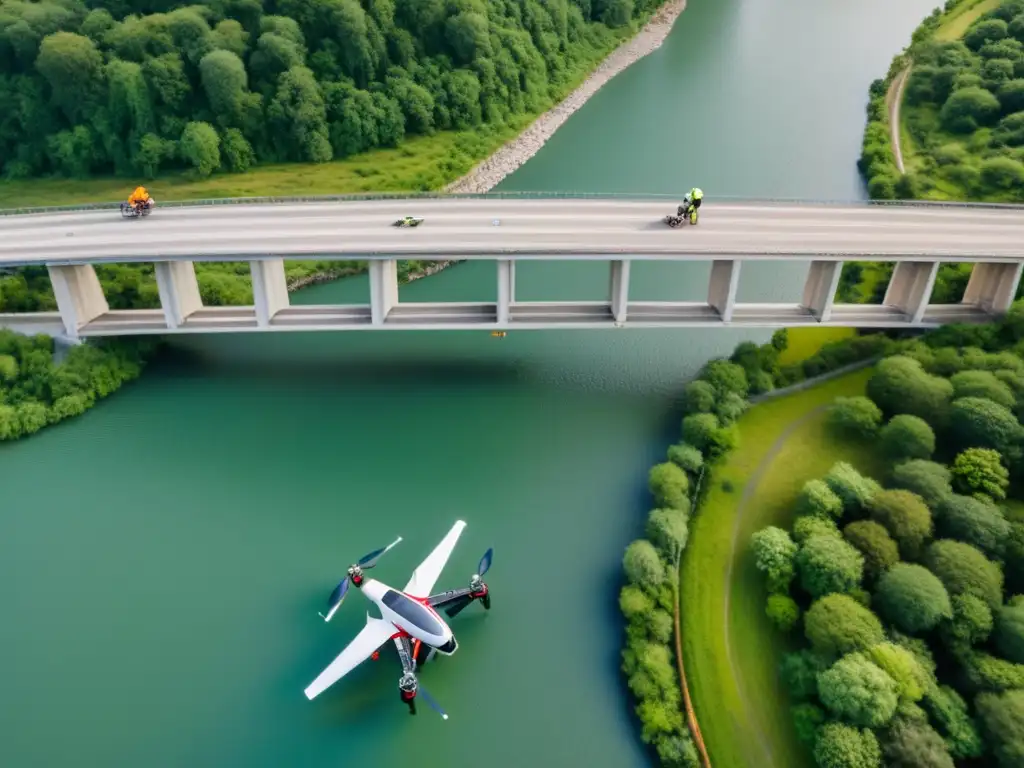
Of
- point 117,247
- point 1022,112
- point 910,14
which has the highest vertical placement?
point 910,14

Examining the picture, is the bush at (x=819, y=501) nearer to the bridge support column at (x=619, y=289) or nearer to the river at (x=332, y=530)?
the river at (x=332, y=530)

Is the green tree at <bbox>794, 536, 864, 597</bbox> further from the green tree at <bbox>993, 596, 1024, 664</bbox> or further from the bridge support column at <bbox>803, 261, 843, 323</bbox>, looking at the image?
the bridge support column at <bbox>803, 261, 843, 323</bbox>

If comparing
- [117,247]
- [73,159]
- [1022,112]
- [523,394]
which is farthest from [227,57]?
[1022,112]

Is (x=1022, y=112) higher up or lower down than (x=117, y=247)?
higher up

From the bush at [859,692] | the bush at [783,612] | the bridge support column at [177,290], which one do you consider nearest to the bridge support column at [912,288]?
the bush at [783,612]

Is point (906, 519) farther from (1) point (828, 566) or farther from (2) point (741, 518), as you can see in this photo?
(2) point (741, 518)

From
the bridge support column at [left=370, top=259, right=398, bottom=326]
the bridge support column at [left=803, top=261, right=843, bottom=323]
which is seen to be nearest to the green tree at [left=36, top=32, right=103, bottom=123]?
Answer: the bridge support column at [left=370, top=259, right=398, bottom=326]

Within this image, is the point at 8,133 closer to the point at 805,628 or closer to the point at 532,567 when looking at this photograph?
the point at 532,567
